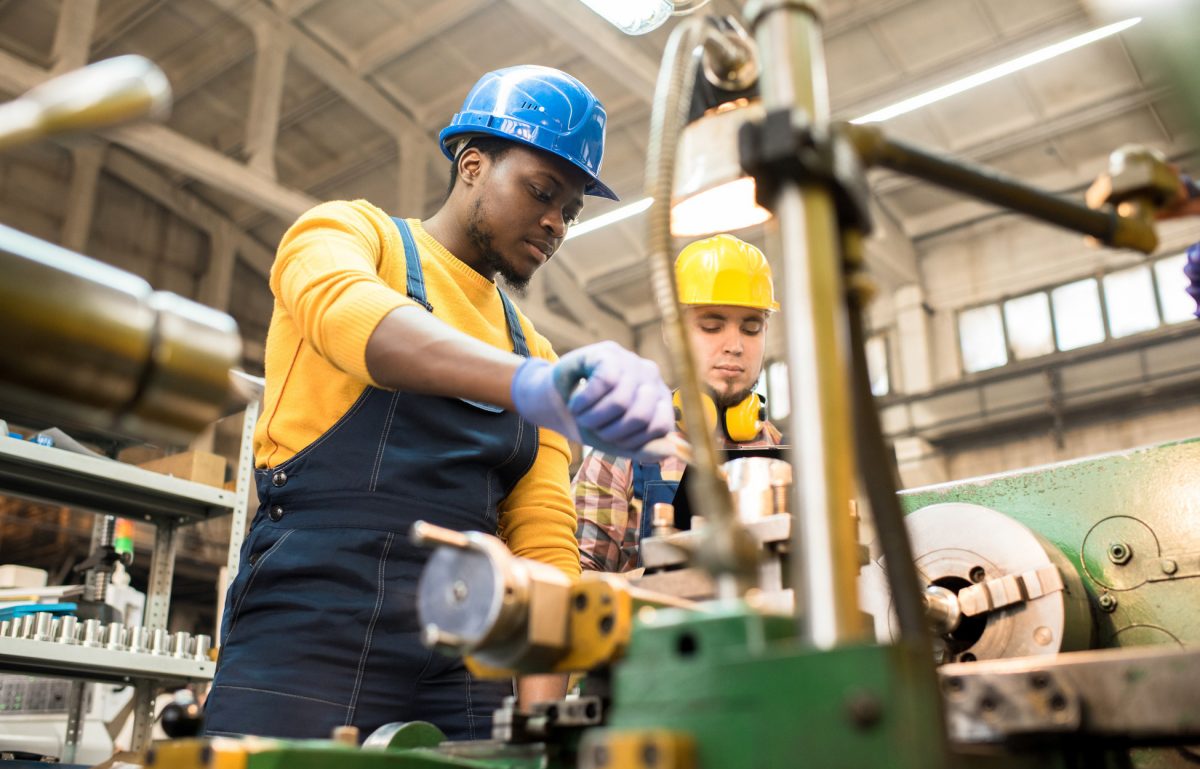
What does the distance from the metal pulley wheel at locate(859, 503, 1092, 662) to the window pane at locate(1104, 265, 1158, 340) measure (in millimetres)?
5686

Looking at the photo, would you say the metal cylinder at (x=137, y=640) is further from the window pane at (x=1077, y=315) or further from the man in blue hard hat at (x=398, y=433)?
the window pane at (x=1077, y=315)

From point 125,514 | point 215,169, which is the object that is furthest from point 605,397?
point 215,169

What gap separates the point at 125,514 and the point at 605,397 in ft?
7.17

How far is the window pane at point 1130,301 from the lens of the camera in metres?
6.12

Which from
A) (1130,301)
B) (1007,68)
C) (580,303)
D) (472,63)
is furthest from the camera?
(580,303)

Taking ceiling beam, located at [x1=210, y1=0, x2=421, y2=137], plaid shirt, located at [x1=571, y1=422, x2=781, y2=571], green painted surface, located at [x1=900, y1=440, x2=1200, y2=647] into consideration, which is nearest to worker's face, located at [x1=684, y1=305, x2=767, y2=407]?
plaid shirt, located at [x1=571, y1=422, x2=781, y2=571]

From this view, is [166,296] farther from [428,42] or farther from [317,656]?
[428,42]

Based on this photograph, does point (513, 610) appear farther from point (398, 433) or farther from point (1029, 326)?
point (1029, 326)

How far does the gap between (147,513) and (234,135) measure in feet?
15.0

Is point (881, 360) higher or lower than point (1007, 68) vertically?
lower

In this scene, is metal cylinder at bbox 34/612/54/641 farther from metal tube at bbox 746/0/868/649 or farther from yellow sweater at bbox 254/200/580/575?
metal tube at bbox 746/0/868/649

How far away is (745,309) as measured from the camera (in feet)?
7.43

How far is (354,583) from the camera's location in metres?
1.22

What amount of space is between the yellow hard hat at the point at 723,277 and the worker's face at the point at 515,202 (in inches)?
24.7
